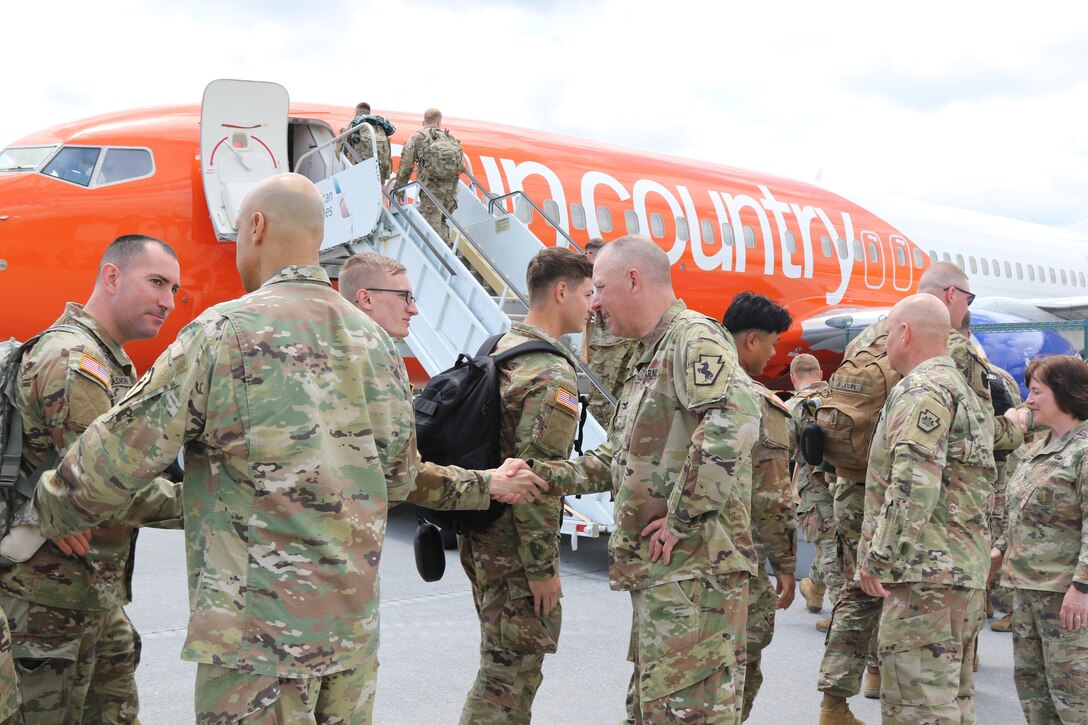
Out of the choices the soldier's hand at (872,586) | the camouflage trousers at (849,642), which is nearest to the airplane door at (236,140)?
the camouflage trousers at (849,642)

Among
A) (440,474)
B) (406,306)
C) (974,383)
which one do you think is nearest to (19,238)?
(406,306)

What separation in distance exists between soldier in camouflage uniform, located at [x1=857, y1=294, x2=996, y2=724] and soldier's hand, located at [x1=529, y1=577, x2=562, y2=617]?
1.20 m

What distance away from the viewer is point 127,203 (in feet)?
27.2

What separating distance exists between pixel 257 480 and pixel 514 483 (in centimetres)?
124

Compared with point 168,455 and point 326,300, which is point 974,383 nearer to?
point 326,300

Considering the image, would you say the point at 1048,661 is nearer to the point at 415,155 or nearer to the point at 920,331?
the point at 920,331

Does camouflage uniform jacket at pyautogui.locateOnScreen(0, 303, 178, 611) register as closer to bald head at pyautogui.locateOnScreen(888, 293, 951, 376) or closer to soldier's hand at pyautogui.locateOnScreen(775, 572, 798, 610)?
soldier's hand at pyautogui.locateOnScreen(775, 572, 798, 610)

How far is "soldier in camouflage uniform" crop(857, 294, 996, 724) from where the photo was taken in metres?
3.53

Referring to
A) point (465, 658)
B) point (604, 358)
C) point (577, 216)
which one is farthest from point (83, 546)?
point (577, 216)

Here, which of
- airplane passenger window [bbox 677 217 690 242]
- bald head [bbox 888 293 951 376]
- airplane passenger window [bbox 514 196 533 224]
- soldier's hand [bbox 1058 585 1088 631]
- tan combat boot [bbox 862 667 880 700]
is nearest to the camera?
soldier's hand [bbox 1058 585 1088 631]

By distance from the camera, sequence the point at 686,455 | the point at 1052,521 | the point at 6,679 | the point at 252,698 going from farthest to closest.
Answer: the point at 1052,521 → the point at 686,455 → the point at 6,679 → the point at 252,698

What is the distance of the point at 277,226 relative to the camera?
246 centimetres

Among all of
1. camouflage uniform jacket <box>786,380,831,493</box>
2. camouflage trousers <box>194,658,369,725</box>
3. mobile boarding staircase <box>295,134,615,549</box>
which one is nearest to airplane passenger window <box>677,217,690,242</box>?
mobile boarding staircase <box>295,134,615,549</box>

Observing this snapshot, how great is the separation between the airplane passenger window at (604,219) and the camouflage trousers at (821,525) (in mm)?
5682
